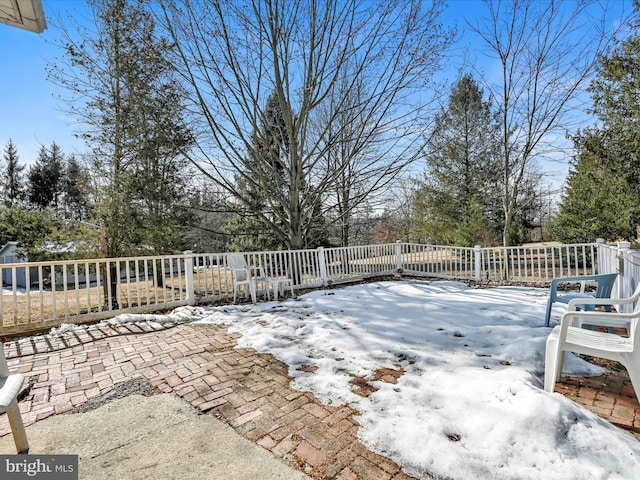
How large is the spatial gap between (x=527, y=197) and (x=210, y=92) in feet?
41.2

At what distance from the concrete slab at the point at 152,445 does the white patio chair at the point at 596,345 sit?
1.78 metres

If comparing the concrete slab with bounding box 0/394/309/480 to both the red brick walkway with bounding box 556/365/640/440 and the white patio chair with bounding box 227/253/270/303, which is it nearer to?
the red brick walkway with bounding box 556/365/640/440

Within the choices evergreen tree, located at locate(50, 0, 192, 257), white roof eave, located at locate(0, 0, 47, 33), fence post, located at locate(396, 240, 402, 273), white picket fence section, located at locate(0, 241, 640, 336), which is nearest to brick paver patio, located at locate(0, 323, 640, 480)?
white picket fence section, located at locate(0, 241, 640, 336)

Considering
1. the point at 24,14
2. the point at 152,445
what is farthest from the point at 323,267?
the point at 24,14

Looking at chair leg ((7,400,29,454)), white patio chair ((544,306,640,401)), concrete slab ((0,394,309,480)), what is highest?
white patio chair ((544,306,640,401))

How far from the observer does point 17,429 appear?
161 cm

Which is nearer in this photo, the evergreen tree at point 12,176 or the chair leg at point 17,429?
the chair leg at point 17,429

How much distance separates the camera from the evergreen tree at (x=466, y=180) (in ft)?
41.7

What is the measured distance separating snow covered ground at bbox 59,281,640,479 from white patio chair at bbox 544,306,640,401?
0.20m

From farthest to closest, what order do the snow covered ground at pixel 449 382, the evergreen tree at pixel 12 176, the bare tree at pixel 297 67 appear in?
the evergreen tree at pixel 12 176
the bare tree at pixel 297 67
the snow covered ground at pixel 449 382

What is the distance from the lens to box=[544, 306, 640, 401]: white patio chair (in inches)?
72.4

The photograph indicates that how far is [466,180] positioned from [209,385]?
13500 mm

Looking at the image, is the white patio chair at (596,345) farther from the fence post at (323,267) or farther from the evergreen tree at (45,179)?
the evergreen tree at (45,179)

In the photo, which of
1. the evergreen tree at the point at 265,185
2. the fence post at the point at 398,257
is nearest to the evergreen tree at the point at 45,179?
the evergreen tree at the point at 265,185
